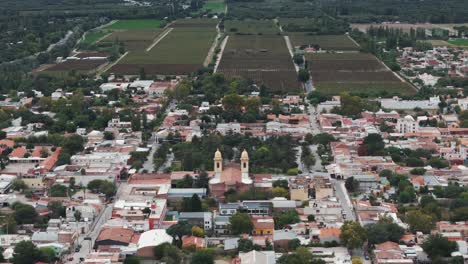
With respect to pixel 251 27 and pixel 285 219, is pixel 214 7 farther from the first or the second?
pixel 285 219

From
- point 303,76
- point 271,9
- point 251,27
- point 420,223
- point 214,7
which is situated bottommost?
point 214,7

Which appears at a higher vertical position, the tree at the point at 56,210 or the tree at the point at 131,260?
the tree at the point at 131,260

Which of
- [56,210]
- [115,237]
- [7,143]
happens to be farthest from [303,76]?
[115,237]

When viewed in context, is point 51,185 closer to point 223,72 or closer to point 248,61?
point 223,72

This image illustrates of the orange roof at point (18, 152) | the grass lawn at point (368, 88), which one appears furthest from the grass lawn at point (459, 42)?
the orange roof at point (18, 152)

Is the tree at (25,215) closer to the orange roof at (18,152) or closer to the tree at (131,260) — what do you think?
the tree at (131,260)

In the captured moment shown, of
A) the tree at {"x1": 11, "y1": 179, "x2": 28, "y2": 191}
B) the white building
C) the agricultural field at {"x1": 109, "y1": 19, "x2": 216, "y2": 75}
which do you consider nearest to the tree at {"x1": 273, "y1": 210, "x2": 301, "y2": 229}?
the tree at {"x1": 11, "y1": 179, "x2": 28, "y2": 191}

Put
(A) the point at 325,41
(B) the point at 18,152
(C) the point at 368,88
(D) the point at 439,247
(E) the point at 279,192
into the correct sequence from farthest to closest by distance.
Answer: (A) the point at 325,41
(C) the point at 368,88
(B) the point at 18,152
(E) the point at 279,192
(D) the point at 439,247
